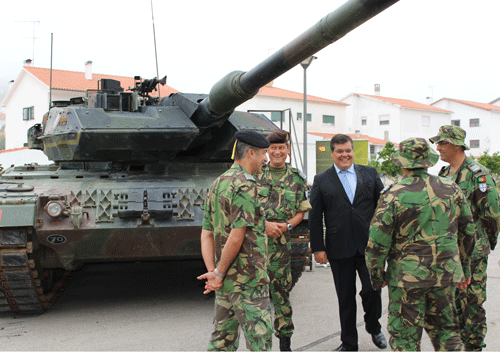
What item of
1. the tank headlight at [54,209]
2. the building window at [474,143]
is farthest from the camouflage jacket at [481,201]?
the building window at [474,143]

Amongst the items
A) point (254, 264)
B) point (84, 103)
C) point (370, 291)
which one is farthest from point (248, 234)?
point (84, 103)

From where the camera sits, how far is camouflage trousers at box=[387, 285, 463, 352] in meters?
3.41

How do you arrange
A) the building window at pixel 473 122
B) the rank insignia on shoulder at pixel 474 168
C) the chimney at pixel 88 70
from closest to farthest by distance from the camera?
1. the rank insignia on shoulder at pixel 474 168
2. the chimney at pixel 88 70
3. the building window at pixel 473 122

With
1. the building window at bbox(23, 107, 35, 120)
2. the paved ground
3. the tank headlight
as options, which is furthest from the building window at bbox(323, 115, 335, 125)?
the tank headlight

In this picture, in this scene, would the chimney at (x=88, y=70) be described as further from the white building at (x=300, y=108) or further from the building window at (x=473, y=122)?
the building window at (x=473, y=122)

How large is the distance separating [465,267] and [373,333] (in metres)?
1.19

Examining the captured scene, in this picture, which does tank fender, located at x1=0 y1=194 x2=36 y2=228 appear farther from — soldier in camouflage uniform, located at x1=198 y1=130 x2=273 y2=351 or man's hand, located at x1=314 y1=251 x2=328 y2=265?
man's hand, located at x1=314 y1=251 x2=328 y2=265

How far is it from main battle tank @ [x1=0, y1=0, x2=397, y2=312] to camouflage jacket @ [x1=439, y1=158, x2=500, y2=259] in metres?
1.58

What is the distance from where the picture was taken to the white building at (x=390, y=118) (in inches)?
1564

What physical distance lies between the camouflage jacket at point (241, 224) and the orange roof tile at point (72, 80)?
2538cm

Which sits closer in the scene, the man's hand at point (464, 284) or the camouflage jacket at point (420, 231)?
the camouflage jacket at point (420, 231)

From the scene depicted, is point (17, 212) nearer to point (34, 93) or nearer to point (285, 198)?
point (285, 198)

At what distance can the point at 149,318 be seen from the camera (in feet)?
19.1

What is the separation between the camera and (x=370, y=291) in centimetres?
454
